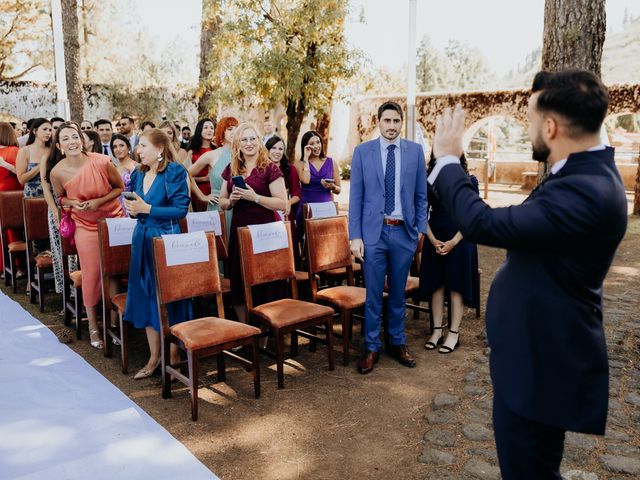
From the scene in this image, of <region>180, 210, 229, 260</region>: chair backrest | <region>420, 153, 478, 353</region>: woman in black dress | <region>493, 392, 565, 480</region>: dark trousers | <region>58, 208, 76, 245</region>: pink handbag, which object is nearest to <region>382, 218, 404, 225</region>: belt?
<region>420, 153, 478, 353</region>: woman in black dress

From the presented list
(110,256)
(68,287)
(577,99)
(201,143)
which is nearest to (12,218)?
(68,287)

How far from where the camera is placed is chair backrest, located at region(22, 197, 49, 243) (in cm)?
567

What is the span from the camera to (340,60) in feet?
27.4

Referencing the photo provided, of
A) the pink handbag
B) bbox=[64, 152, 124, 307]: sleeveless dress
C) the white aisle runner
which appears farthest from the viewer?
the pink handbag

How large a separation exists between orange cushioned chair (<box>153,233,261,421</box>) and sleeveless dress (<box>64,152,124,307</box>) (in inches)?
47.3

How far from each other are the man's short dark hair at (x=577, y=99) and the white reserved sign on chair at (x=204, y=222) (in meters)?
3.70

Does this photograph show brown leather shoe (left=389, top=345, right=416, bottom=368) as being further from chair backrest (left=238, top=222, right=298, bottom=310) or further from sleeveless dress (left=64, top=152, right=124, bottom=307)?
sleeveless dress (left=64, top=152, right=124, bottom=307)

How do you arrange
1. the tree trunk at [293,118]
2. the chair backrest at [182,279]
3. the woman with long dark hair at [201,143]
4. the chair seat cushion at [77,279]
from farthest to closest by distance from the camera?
the tree trunk at [293,118] → the woman with long dark hair at [201,143] → the chair seat cushion at [77,279] → the chair backrest at [182,279]

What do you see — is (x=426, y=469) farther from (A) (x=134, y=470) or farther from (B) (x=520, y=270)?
(B) (x=520, y=270)

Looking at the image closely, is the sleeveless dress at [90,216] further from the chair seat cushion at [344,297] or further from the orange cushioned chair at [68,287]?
the chair seat cushion at [344,297]

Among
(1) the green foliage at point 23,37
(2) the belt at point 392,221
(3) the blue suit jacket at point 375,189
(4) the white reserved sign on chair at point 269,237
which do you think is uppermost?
(1) the green foliage at point 23,37

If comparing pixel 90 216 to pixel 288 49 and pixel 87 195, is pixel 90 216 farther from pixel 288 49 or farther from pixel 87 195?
pixel 288 49

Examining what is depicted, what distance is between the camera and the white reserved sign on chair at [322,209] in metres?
5.80

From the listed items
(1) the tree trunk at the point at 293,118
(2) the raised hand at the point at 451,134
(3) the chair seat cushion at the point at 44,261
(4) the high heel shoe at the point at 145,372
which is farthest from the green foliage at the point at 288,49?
(2) the raised hand at the point at 451,134
